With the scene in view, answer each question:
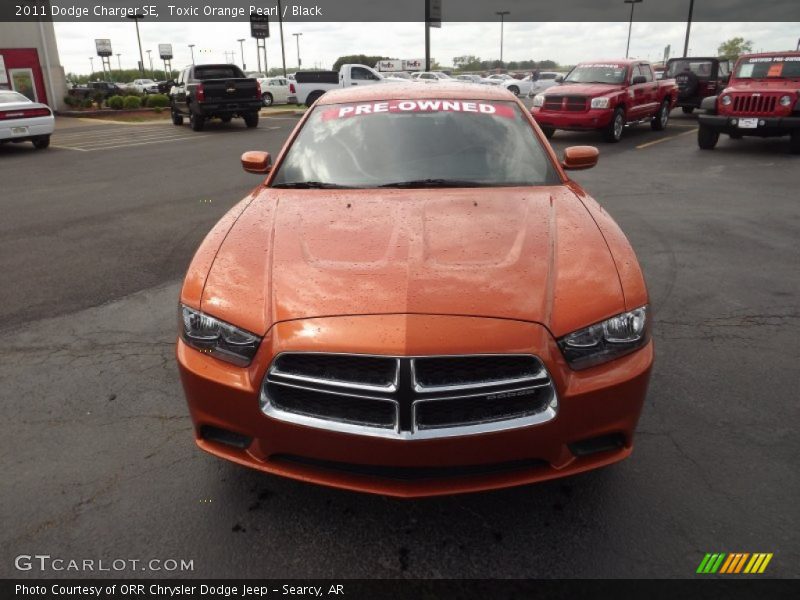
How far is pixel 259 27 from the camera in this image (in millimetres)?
44750

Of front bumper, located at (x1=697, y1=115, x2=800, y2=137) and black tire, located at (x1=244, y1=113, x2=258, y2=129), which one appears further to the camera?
black tire, located at (x1=244, y1=113, x2=258, y2=129)

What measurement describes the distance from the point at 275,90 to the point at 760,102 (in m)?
27.2

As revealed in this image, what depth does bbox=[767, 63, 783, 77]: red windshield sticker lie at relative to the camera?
12.5 m

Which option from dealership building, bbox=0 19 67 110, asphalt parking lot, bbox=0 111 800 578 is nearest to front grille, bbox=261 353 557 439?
asphalt parking lot, bbox=0 111 800 578

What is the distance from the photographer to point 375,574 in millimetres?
2240

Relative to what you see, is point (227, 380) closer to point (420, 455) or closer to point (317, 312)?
point (317, 312)

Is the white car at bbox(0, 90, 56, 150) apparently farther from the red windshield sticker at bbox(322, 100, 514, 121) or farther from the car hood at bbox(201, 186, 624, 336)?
the car hood at bbox(201, 186, 624, 336)

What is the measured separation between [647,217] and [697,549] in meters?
5.97

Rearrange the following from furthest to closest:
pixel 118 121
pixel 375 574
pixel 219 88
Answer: pixel 118 121 → pixel 219 88 → pixel 375 574

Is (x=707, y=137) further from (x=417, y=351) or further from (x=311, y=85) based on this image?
(x=311, y=85)

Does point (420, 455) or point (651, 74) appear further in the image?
point (651, 74)

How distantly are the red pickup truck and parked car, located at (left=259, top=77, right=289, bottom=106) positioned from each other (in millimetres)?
21738

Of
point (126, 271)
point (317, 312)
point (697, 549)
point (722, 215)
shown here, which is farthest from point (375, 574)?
point (722, 215)

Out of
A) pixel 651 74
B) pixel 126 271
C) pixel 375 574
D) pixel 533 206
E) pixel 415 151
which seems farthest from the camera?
pixel 651 74
